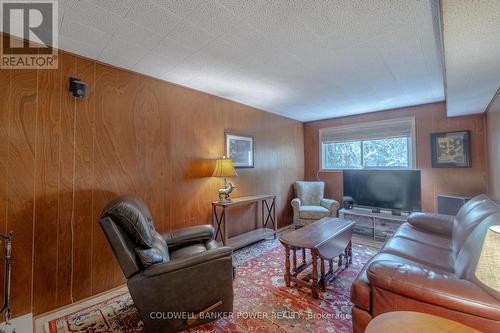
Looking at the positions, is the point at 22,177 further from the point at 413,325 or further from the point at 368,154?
the point at 368,154

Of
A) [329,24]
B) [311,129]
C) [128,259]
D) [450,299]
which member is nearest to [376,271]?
[450,299]

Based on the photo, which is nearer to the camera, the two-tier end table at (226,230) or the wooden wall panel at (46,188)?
the wooden wall panel at (46,188)

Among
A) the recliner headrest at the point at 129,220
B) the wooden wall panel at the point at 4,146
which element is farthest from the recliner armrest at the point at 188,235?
the wooden wall panel at the point at 4,146

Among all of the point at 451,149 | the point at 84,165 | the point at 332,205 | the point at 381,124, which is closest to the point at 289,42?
the point at 84,165

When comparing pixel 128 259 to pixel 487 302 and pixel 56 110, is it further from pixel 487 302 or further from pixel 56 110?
pixel 487 302

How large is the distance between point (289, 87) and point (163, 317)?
2.85m

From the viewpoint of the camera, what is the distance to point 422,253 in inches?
77.7

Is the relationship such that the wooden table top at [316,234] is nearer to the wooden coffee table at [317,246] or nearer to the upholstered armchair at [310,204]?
the wooden coffee table at [317,246]

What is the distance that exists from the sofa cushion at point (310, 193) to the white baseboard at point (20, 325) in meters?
3.98

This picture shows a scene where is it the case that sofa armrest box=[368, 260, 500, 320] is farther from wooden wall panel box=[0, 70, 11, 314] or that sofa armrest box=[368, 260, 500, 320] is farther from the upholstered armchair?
wooden wall panel box=[0, 70, 11, 314]

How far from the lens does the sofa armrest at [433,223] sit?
243 cm

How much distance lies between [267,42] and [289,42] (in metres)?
0.19

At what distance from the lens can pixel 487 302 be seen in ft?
3.50
